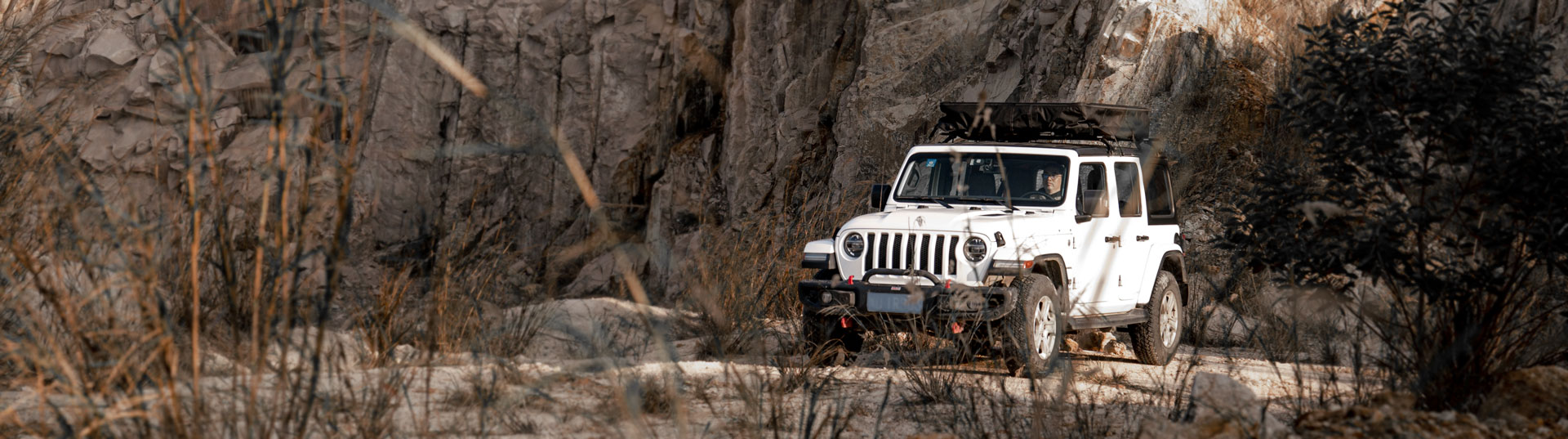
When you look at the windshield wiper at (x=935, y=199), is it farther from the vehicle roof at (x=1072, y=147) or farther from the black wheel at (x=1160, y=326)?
the black wheel at (x=1160, y=326)

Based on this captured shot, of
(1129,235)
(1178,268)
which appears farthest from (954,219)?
(1178,268)

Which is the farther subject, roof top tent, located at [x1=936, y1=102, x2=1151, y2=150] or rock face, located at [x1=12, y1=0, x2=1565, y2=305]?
rock face, located at [x1=12, y1=0, x2=1565, y2=305]

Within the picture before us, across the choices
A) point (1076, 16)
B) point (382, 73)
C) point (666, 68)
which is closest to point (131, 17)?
point (382, 73)

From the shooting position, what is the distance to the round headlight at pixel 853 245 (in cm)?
687

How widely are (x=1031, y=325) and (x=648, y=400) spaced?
97.1 inches

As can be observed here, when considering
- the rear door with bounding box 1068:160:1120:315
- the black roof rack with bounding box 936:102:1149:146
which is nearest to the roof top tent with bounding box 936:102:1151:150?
the black roof rack with bounding box 936:102:1149:146

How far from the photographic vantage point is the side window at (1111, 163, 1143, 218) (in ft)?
25.8

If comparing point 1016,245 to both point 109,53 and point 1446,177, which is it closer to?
point 1446,177

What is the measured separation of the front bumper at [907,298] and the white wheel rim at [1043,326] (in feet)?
0.78

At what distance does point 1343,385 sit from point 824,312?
8.56ft

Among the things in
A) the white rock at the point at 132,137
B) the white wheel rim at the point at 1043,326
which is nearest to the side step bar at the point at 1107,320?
the white wheel rim at the point at 1043,326

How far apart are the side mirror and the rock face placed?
118 centimetres

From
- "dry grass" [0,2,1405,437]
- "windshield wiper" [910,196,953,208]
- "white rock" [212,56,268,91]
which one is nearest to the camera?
"dry grass" [0,2,1405,437]

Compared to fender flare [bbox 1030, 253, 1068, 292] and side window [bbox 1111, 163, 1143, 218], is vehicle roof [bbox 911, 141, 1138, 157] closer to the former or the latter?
side window [bbox 1111, 163, 1143, 218]
